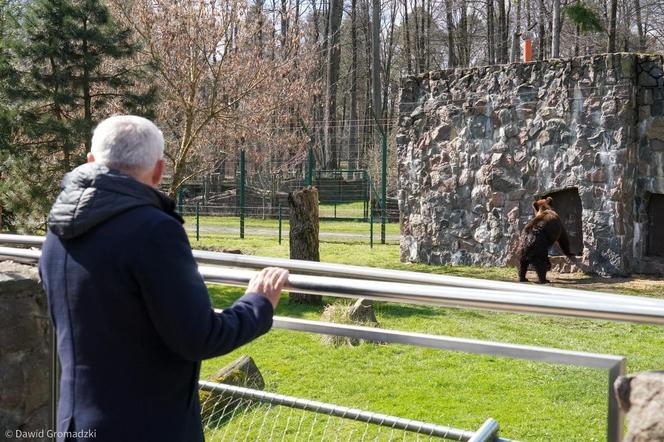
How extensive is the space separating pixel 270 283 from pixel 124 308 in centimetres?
37

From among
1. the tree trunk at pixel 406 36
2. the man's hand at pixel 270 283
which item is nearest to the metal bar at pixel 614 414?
the man's hand at pixel 270 283

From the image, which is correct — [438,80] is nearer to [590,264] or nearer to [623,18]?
[590,264]

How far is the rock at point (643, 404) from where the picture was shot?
4.60ft

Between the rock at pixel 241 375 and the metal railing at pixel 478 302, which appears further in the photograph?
the rock at pixel 241 375

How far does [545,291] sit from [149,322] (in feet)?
2.91

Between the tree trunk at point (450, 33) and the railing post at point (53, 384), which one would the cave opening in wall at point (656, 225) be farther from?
the tree trunk at point (450, 33)

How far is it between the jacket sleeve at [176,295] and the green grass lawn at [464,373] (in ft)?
11.6

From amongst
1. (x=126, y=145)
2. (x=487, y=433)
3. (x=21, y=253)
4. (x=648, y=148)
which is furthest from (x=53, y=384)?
(x=648, y=148)

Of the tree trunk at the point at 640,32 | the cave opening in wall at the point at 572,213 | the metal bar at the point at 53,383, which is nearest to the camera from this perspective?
the metal bar at the point at 53,383

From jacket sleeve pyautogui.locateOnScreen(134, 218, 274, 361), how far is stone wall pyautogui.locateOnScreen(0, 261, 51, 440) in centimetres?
106

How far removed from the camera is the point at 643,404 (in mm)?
1434

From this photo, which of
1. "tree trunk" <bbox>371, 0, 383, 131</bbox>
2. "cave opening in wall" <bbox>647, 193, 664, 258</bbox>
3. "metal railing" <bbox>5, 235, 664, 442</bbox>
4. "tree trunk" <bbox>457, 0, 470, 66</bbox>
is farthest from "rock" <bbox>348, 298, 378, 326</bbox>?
"tree trunk" <bbox>457, 0, 470, 66</bbox>

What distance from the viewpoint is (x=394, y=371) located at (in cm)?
616

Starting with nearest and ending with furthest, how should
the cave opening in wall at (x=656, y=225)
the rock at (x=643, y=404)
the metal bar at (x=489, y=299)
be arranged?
the rock at (x=643, y=404) → the metal bar at (x=489, y=299) → the cave opening in wall at (x=656, y=225)
